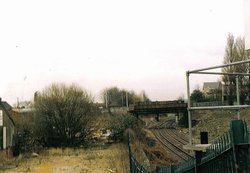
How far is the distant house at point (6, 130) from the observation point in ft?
109

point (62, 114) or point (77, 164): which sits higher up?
point (62, 114)

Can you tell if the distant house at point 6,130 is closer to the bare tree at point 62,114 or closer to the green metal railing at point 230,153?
the bare tree at point 62,114

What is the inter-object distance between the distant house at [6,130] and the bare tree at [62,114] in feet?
11.0

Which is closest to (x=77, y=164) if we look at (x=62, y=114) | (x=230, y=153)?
(x=62, y=114)

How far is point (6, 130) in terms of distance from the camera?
34.3 metres

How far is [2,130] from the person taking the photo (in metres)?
33.4

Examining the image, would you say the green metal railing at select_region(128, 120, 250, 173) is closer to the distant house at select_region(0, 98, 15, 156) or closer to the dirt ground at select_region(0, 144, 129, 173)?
the dirt ground at select_region(0, 144, 129, 173)

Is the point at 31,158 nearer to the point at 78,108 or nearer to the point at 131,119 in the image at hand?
the point at 78,108

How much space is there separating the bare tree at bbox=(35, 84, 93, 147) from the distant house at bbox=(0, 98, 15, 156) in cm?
337

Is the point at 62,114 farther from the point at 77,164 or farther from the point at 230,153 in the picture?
the point at 230,153

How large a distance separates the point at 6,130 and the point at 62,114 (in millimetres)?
6527

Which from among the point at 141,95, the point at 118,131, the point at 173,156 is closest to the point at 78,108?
the point at 118,131

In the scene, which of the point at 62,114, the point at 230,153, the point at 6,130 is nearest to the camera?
the point at 230,153

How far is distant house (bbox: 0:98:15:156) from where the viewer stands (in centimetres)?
3309
